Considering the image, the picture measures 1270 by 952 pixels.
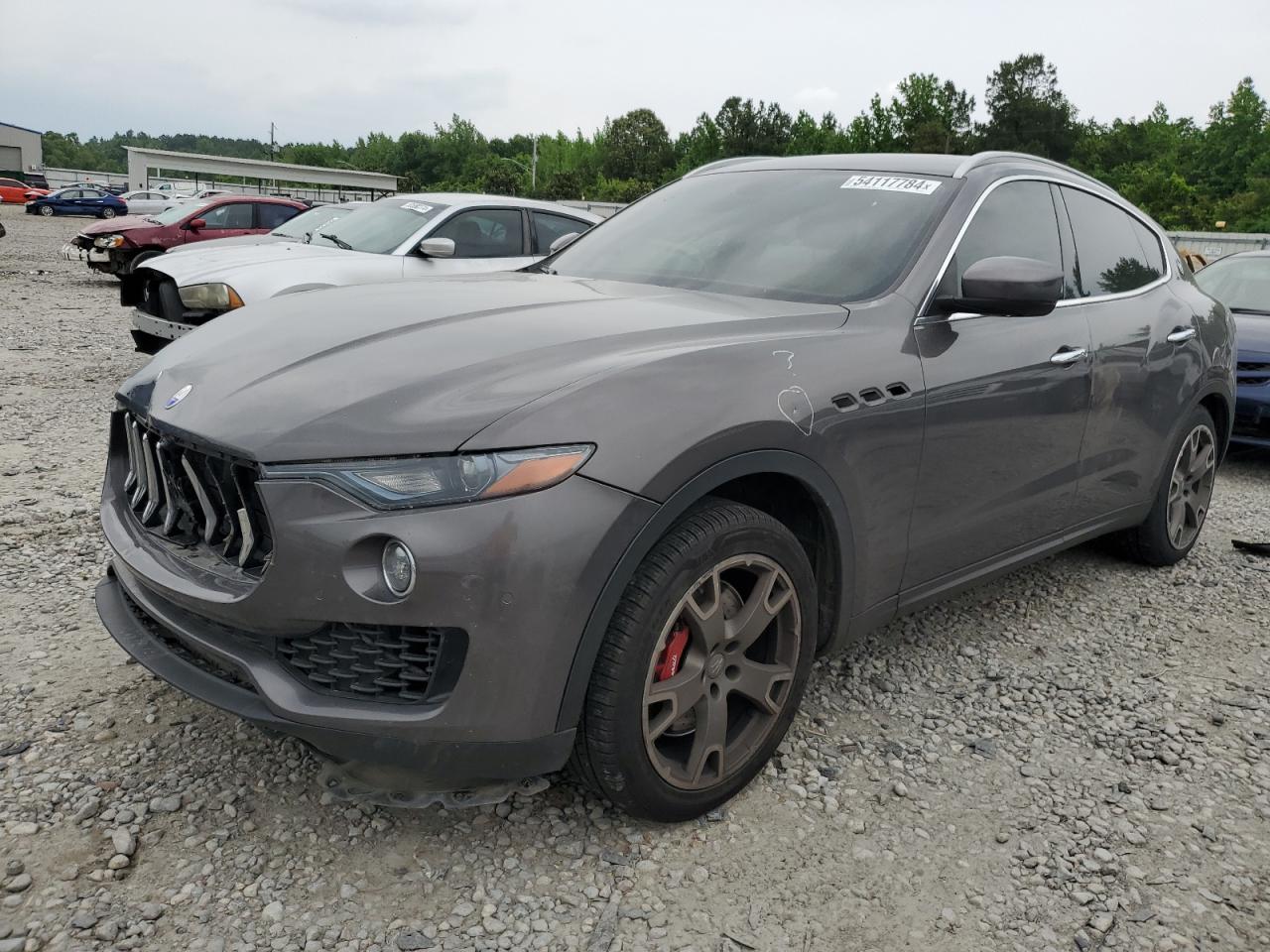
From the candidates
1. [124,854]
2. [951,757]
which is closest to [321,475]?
[124,854]

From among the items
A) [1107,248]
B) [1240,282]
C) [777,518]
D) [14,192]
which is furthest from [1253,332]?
[14,192]

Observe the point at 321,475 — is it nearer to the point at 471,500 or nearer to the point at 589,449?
the point at 471,500

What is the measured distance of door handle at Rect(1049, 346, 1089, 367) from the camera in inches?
134

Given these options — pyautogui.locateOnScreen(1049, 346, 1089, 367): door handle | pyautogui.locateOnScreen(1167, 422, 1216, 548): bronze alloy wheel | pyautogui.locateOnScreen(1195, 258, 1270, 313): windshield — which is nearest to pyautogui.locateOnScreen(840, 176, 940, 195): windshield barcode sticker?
pyautogui.locateOnScreen(1049, 346, 1089, 367): door handle

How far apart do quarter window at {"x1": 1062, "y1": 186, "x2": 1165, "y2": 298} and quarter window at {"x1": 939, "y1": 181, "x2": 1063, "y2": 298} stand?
17cm

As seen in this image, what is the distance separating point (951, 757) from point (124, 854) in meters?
2.16

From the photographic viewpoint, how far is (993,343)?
3.15 m

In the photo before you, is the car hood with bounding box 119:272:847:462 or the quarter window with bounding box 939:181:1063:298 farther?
the quarter window with bounding box 939:181:1063:298

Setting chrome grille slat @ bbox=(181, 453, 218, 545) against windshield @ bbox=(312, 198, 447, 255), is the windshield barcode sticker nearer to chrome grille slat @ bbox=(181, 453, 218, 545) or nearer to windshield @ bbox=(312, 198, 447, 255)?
chrome grille slat @ bbox=(181, 453, 218, 545)

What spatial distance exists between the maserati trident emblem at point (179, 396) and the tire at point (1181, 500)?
3.74 metres

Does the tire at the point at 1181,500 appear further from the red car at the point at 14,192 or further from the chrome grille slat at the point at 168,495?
the red car at the point at 14,192

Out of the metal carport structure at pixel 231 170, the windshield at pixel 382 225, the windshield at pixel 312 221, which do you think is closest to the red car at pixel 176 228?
the windshield at pixel 312 221

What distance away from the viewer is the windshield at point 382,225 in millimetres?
8070

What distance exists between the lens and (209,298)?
22.6 ft
